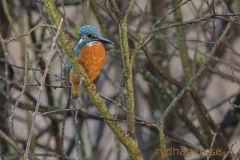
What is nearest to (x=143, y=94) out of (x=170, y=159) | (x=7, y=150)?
(x=170, y=159)

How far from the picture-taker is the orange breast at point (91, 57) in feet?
11.4

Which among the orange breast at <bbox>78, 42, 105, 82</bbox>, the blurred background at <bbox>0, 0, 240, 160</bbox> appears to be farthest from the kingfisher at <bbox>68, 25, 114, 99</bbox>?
the blurred background at <bbox>0, 0, 240, 160</bbox>

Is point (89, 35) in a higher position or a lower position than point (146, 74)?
higher

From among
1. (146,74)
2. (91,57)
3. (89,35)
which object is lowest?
(146,74)

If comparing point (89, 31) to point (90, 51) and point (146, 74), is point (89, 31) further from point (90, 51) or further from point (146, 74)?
point (146, 74)

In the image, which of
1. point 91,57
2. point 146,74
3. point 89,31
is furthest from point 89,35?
point 146,74

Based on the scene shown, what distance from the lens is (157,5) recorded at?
5141mm

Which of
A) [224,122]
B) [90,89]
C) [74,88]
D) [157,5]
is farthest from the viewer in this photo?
[157,5]

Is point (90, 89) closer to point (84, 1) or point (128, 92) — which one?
point (128, 92)

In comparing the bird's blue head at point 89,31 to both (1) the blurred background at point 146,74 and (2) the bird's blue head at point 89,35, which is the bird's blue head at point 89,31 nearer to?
(2) the bird's blue head at point 89,35

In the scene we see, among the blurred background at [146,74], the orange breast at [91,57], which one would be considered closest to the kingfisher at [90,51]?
the orange breast at [91,57]

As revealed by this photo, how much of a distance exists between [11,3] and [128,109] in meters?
2.86

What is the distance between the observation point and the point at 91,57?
Answer: 11.4 feet

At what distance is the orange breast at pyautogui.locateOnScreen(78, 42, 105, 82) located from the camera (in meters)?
3.47
